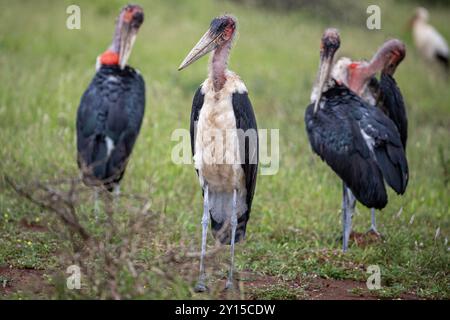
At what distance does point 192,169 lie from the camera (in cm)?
845

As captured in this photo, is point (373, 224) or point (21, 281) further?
point (373, 224)

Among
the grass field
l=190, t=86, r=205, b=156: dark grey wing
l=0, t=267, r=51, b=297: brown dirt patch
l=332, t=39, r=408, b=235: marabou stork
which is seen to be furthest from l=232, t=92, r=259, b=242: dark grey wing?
l=332, t=39, r=408, b=235: marabou stork

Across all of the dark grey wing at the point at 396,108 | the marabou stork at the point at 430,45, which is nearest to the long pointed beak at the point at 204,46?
the dark grey wing at the point at 396,108

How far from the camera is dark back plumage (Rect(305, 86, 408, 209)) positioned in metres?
6.52

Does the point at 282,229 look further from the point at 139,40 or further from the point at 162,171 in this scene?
the point at 139,40

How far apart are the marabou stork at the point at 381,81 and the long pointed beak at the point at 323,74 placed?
1.51 feet

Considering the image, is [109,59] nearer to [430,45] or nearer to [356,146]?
[356,146]

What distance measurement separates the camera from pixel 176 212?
7.36 meters

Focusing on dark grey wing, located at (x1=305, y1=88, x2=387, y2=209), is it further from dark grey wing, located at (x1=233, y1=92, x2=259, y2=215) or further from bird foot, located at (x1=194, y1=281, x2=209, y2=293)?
bird foot, located at (x1=194, y1=281, x2=209, y2=293)

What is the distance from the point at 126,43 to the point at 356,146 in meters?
2.76

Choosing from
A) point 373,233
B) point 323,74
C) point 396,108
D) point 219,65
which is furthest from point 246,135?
point 396,108

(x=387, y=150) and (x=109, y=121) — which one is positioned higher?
(x=109, y=121)

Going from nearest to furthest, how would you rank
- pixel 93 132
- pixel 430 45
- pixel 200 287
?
pixel 200 287, pixel 93 132, pixel 430 45
